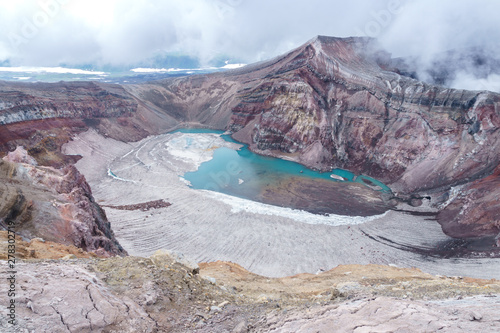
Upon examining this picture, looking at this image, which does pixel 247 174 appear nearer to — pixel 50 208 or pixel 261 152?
pixel 261 152

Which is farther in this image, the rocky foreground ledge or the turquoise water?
the turquoise water

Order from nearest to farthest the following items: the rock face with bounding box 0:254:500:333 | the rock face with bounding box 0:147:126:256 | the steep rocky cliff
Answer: the rock face with bounding box 0:254:500:333 < the rock face with bounding box 0:147:126:256 < the steep rocky cliff

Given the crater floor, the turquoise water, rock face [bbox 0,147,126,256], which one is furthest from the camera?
the turquoise water

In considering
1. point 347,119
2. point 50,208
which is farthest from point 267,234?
point 347,119

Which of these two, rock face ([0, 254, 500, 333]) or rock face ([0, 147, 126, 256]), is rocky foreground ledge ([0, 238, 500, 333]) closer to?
rock face ([0, 254, 500, 333])

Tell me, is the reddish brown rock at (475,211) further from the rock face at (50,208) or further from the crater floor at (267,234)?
the rock face at (50,208)

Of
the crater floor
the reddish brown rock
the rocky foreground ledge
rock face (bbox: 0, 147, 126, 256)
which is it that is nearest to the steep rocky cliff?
the reddish brown rock
